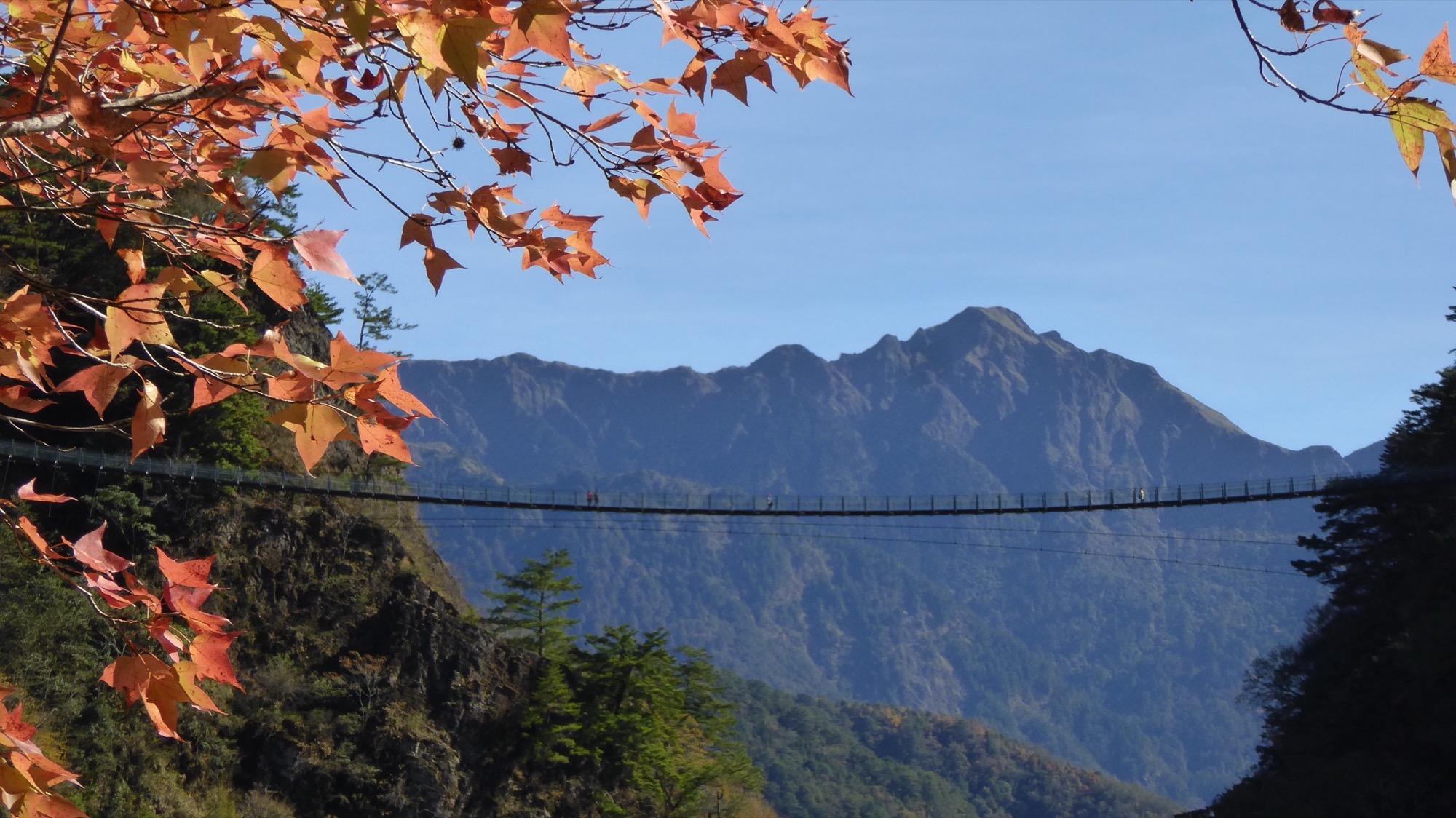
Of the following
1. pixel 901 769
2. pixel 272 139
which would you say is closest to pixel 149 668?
pixel 272 139

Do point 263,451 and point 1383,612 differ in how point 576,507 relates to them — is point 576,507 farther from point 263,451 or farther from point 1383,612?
point 1383,612

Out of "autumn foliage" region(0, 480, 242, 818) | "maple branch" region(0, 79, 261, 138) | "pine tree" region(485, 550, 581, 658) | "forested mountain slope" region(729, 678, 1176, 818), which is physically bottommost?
"forested mountain slope" region(729, 678, 1176, 818)

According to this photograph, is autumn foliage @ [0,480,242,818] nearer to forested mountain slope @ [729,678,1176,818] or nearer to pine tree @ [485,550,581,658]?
pine tree @ [485,550,581,658]

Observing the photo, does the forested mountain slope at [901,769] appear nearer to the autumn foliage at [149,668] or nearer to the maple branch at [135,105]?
the autumn foliage at [149,668]

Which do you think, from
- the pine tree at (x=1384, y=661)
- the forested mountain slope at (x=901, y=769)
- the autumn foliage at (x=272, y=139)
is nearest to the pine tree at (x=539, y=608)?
the pine tree at (x=1384, y=661)

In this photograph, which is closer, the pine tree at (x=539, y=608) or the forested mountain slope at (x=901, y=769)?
the pine tree at (x=539, y=608)

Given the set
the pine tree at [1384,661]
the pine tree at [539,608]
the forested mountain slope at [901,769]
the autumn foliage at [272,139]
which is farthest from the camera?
the forested mountain slope at [901,769]

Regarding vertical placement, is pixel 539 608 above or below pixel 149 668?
below

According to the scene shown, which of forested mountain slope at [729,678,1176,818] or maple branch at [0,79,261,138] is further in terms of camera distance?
forested mountain slope at [729,678,1176,818]

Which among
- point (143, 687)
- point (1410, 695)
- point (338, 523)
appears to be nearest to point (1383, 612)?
point (1410, 695)

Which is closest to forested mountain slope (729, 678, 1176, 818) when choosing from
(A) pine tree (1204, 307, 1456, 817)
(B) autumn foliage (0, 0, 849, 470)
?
(A) pine tree (1204, 307, 1456, 817)

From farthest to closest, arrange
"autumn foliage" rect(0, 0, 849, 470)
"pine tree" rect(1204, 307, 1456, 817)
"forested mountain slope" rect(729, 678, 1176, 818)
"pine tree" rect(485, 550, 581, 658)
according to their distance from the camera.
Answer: "forested mountain slope" rect(729, 678, 1176, 818)
"pine tree" rect(485, 550, 581, 658)
"pine tree" rect(1204, 307, 1456, 817)
"autumn foliage" rect(0, 0, 849, 470)

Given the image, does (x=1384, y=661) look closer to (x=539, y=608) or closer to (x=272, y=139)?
(x=539, y=608)

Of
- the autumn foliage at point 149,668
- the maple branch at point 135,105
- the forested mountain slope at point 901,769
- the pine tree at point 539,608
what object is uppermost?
the maple branch at point 135,105
